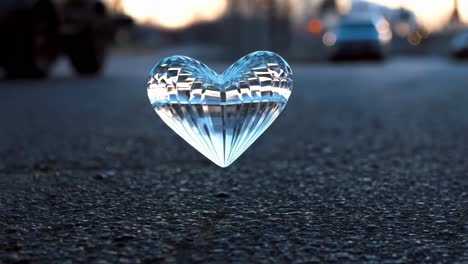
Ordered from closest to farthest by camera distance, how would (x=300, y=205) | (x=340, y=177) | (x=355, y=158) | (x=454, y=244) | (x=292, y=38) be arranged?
(x=454, y=244) → (x=300, y=205) → (x=340, y=177) → (x=355, y=158) → (x=292, y=38)

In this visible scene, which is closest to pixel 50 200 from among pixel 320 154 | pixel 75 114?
pixel 320 154

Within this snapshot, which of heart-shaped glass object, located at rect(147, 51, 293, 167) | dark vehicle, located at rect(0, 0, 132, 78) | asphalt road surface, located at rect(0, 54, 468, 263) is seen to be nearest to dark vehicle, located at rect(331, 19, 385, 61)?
dark vehicle, located at rect(0, 0, 132, 78)

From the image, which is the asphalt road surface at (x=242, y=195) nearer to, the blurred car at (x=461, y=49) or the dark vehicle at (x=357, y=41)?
the dark vehicle at (x=357, y=41)

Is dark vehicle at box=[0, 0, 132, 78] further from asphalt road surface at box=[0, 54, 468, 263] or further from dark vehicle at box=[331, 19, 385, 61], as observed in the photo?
dark vehicle at box=[331, 19, 385, 61]

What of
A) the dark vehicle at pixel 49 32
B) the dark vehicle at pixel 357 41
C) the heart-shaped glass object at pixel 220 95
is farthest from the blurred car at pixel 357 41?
the heart-shaped glass object at pixel 220 95

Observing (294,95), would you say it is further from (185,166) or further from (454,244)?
(454,244)

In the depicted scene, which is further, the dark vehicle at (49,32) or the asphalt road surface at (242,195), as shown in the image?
the dark vehicle at (49,32)
